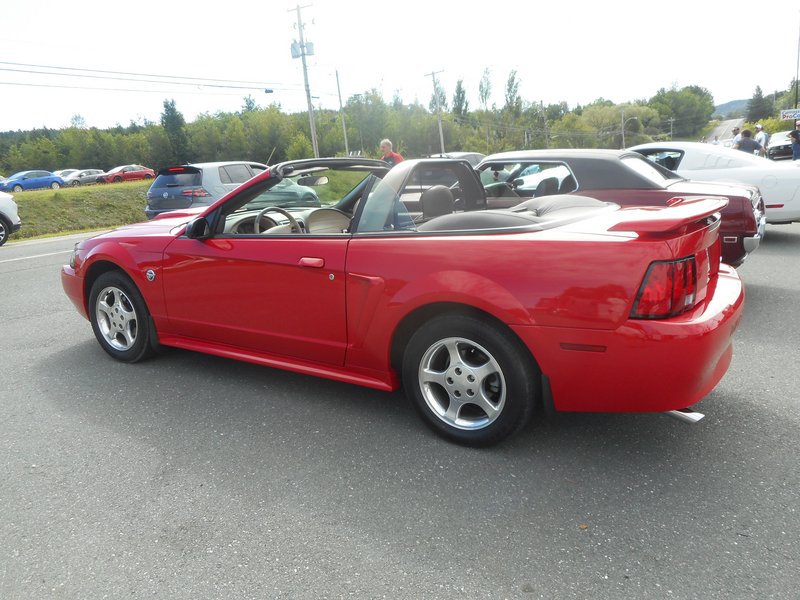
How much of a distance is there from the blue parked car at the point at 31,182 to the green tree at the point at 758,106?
455ft

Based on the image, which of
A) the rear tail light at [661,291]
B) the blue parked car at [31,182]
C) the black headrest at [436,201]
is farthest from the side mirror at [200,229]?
the blue parked car at [31,182]

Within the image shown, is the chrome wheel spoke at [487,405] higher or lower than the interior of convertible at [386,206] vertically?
lower

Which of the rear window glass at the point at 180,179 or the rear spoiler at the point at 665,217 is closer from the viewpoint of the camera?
the rear spoiler at the point at 665,217

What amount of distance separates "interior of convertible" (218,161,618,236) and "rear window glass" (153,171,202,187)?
8889 mm

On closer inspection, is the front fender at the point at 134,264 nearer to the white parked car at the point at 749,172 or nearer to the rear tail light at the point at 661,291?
the rear tail light at the point at 661,291

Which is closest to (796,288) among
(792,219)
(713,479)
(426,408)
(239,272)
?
(792,219)

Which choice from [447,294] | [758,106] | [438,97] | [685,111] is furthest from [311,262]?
[685,111]

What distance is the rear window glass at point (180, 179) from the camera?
12633 mm

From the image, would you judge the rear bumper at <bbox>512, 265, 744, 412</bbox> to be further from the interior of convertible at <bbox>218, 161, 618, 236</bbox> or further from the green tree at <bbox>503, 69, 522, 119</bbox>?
the green tree at <bbox>503, 69, 522, 119</bbox>

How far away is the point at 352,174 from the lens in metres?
4.36

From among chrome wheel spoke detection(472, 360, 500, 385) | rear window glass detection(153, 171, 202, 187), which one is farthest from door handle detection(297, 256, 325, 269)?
rear window glass detection(153, 171, 202, 187)

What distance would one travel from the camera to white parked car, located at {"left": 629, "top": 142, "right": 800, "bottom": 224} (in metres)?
8.12

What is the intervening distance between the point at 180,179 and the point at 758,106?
156 meters

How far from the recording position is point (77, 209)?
2430 cm
